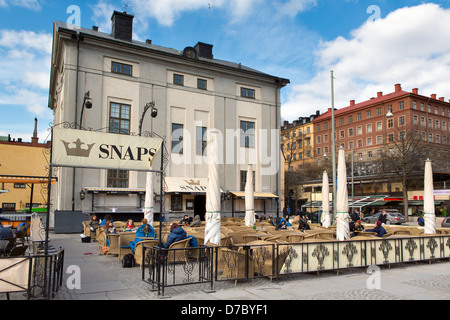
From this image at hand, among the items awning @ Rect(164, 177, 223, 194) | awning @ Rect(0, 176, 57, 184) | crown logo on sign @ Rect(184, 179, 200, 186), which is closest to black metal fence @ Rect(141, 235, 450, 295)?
awning @ Rect(0, 176, 57, 184)

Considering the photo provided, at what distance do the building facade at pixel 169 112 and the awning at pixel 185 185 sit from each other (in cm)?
8

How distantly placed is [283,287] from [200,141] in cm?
2431

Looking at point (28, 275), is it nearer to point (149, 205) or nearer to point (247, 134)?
point (149, 205)

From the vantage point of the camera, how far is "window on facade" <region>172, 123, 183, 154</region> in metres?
30.8

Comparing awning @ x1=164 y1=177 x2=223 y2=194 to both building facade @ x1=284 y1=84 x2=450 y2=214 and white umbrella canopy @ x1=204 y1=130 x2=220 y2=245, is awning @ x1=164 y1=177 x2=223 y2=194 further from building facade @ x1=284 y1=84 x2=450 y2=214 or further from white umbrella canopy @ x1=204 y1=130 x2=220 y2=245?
building facade @ x1=284 y1=84 x2=450 y2=214

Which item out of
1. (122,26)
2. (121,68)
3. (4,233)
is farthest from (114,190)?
(4,233)

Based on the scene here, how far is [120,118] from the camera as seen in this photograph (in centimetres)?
2864

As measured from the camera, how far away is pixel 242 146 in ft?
112

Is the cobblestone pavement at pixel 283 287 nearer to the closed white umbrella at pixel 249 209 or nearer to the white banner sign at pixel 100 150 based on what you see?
the white banner sign at pixel 100 150

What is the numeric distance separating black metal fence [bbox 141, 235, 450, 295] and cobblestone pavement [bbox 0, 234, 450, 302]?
0.22 meters

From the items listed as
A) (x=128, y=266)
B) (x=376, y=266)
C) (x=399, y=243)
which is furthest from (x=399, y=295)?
(x=128, y=266)

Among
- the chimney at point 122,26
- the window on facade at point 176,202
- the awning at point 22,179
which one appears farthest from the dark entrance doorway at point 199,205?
the chimney at point 122,26

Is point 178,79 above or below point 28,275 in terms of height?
above

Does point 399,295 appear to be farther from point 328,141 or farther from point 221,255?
point 328,141
